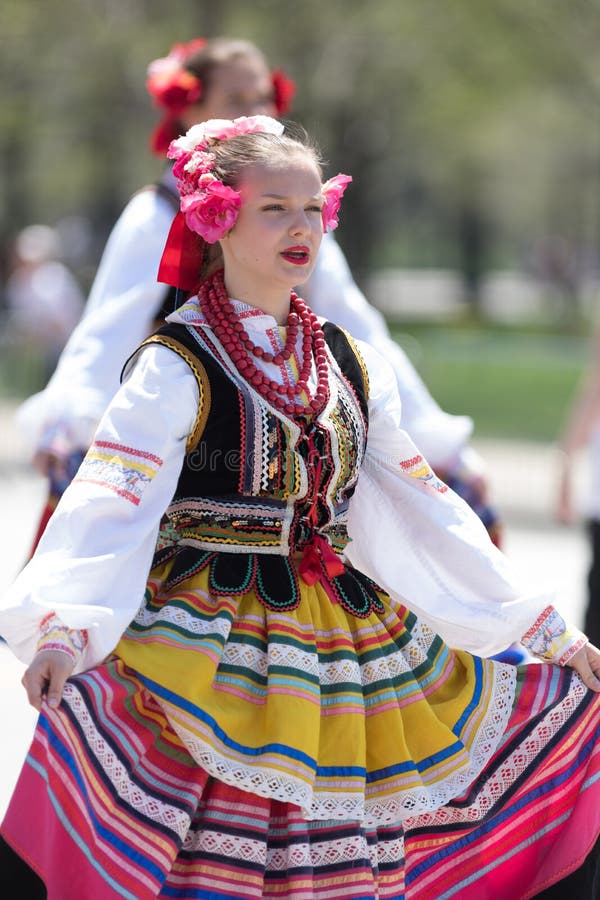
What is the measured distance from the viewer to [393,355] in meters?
4.47

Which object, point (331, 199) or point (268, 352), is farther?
point (331, 199)

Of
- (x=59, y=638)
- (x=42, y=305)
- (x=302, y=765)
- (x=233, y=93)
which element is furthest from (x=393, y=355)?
(x=42, y=305)

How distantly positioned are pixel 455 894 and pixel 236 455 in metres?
0.97

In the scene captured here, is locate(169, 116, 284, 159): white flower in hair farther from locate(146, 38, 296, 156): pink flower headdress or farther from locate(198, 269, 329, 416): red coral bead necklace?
locate(146, 38, 296, 156): pink flower headdress

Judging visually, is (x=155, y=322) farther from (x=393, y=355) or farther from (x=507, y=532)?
(x=507, y=532)

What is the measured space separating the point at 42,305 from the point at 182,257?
1051 cm

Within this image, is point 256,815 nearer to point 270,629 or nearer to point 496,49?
point 270,629

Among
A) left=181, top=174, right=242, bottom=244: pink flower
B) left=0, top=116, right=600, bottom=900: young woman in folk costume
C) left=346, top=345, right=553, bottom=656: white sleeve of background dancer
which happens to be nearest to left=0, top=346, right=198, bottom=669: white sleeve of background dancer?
left=0, top=116, right=600, bottom=900: young woman in folk costume

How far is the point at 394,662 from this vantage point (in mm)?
3023

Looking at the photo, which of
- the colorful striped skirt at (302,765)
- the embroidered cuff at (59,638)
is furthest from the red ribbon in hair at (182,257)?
the embroidered cuff at (59,638)

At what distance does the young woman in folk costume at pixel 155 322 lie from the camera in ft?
14.4

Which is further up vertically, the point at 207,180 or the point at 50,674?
the point at 207,180

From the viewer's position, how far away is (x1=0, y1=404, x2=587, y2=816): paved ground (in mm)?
5406

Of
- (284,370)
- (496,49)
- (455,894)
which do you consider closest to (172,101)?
(284,370)
